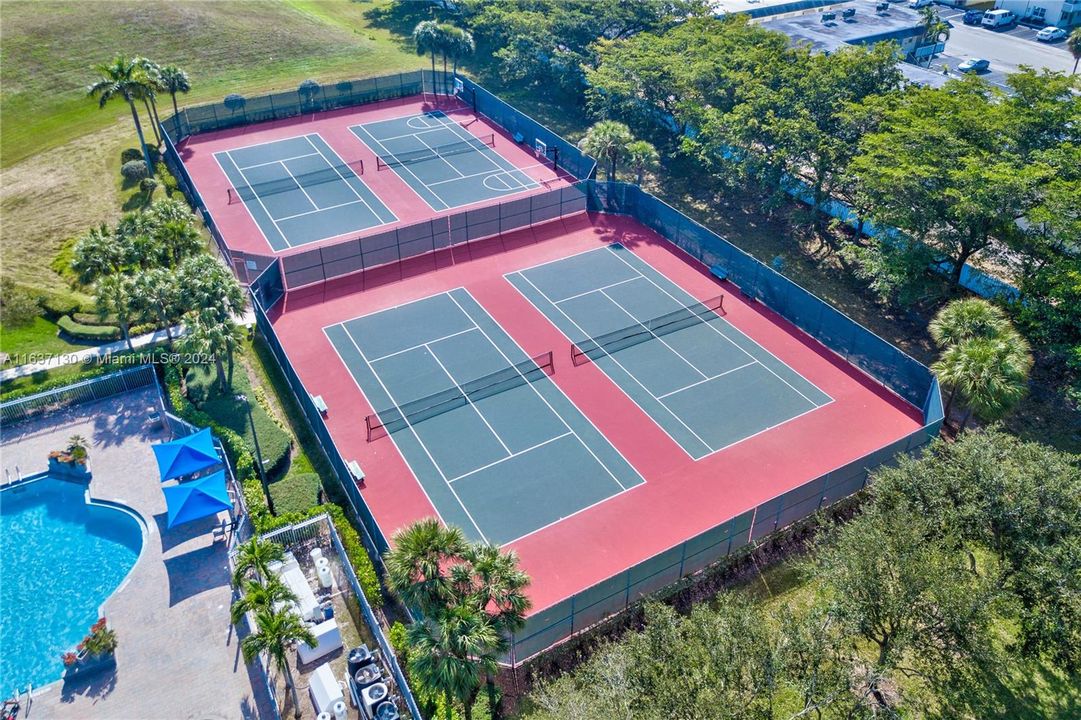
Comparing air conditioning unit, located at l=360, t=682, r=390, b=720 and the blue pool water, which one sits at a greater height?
air conditioning unit, located at l=360, t=682, r=390, b=720

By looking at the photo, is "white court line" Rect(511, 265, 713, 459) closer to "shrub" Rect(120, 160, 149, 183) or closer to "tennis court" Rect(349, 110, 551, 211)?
"tennis court" Rect(349, 110, 551, 211)

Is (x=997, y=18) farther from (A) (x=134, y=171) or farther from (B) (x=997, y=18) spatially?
(A) (x=134, y=171)

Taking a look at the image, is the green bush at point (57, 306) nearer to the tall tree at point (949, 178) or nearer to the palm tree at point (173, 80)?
the palm tree at point (173, 80)

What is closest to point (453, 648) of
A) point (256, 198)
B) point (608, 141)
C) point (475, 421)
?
point (475, 421)

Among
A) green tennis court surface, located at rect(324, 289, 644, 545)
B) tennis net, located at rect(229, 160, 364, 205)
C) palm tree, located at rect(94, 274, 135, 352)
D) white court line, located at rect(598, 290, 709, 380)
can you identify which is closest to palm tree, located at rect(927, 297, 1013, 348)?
white court line, located at rect(598, 290, 709, 380)

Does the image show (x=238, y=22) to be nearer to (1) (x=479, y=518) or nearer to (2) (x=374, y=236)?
(2) (x=374, y=236)

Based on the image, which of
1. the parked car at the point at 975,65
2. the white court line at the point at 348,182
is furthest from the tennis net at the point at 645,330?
the parked car at the point at 975,65
